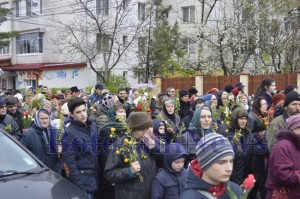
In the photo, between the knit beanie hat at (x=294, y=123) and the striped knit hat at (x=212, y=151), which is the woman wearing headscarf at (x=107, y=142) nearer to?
the knit beanie hat at (x=294, y=123)

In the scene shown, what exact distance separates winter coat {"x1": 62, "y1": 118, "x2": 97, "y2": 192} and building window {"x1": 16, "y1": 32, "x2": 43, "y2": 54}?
3337 cm

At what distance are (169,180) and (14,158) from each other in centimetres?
168

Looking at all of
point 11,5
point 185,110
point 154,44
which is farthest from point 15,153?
point 11,5

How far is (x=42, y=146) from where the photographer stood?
6016 millimetres

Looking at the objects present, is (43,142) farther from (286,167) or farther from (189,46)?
(189,46)

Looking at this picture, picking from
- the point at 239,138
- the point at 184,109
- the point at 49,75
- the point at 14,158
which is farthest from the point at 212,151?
Result: the point at 49,75

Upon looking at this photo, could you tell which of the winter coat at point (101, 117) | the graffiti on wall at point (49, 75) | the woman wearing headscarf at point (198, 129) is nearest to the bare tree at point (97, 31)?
the graffiti on wall at point (49, 75)

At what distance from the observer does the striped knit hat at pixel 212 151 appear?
124 inches

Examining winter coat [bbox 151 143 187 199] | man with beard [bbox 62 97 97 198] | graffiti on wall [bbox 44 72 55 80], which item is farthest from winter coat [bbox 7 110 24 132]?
graffiti on wall [bbox 44 72 55 80]

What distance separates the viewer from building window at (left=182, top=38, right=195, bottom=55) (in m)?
30.2

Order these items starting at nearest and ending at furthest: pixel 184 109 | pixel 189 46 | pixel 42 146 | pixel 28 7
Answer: pixel 42 146
pixel 184 109
pixel 189 46
pixel 28 7

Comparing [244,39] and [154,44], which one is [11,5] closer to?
[154,44]

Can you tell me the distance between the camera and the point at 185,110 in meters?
10.2

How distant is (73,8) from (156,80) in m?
14.1
